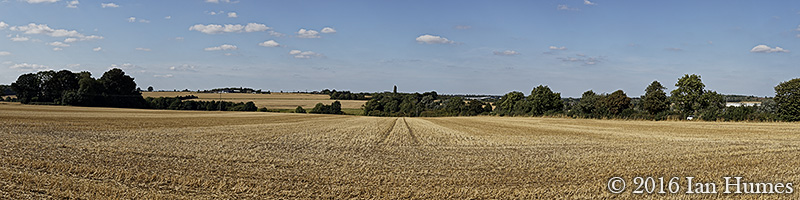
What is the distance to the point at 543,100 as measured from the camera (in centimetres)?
7912

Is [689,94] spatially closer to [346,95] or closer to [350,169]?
[350,169]

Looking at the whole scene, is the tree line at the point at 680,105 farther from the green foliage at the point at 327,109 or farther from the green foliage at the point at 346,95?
the green foliage at the point at 346,95

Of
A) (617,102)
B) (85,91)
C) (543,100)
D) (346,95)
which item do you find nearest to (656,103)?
(617,102)

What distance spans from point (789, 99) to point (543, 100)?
123 feet

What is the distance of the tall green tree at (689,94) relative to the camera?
5519 cm

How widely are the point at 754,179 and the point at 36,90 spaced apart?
9952cm

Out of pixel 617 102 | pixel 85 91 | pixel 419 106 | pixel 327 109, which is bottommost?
pixel 327 109

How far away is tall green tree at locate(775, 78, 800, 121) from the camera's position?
140 ft

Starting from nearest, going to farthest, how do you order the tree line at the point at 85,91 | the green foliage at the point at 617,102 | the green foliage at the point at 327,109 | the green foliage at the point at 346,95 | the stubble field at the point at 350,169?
the stubble field at the point at 350,169 < the green foliage at the point at 617,102 < the tree line at the point at 85,91 < the green foliage at the point at 327,109 < the green foliage at the point at 346,95

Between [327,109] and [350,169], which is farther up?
[327,109]

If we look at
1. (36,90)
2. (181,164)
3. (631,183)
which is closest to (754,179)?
(631,183)

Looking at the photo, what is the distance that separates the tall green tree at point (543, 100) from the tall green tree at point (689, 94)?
22.7 meters

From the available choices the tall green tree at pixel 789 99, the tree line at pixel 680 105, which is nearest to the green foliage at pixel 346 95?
the tree line at pixel 680 105

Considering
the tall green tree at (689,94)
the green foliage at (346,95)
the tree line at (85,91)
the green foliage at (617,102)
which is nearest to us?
the tall green tree at (689,94)
